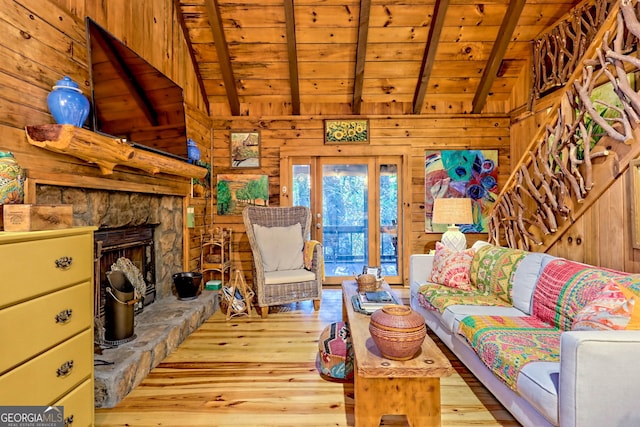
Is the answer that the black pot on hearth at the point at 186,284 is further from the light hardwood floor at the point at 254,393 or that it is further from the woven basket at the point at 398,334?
the woven basket at the point at 398,334

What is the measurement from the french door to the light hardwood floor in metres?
2.00

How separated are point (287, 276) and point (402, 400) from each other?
6.55 ft

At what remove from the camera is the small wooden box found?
129cm

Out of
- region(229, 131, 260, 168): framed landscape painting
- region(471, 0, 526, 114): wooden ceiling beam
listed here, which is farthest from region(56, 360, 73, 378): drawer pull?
region(471, 0, 526, 114): wooden ceiling beam

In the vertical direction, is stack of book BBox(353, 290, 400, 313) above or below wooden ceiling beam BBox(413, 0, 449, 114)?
below

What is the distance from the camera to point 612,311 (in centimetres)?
139

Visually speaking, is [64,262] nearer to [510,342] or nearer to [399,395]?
[399,395]

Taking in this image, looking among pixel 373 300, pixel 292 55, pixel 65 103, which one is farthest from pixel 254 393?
pixel 292 55

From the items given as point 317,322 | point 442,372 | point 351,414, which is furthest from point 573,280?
point 317,322

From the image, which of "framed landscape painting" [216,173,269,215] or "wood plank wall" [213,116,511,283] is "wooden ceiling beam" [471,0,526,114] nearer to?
"wood plank wall" [213,116,511,283]

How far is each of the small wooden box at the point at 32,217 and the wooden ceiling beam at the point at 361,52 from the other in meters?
3.19

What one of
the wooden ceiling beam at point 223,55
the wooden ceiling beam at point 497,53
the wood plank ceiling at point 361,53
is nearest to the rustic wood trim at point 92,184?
the wooden ceiling beam at point 223,55

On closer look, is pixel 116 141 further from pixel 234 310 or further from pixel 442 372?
pixel 442 372

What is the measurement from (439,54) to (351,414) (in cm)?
397
